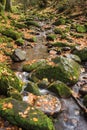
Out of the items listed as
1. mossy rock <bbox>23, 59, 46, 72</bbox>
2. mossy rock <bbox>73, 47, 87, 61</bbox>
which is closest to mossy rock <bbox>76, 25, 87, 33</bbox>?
mossy rock <bbox>73, 47, 87, 61</bbox>

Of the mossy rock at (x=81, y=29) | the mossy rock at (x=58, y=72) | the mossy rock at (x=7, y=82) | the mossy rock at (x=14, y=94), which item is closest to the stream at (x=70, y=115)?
the mossy rock at (x=58, y=72)

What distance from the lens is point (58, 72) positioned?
376 inches

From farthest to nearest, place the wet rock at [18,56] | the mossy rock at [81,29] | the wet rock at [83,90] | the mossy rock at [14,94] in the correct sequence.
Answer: the mossy rock at [81,29]
the wet rock at [18,56]
the wet rock at [83,90]
the mossy rock at [14,94]

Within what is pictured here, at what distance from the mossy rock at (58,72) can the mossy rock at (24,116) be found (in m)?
2.88

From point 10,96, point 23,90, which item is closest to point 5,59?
point 23,90

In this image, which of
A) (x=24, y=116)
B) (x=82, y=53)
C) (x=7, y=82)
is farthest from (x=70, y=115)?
(x=82, y=53)

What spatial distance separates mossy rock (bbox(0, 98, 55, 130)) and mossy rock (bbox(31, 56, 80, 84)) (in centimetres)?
288

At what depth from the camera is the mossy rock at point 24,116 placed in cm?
621

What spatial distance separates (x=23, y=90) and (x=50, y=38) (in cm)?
849

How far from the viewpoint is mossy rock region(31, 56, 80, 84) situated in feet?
31.0

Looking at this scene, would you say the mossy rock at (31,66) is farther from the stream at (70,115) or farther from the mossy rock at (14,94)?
the mossy rock at (14,94)

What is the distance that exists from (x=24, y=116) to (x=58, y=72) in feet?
11.5

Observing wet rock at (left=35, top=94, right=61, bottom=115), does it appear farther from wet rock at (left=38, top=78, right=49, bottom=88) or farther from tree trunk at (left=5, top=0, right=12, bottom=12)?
tree trunk at (left=5, top=0, right=12, bottom=12)

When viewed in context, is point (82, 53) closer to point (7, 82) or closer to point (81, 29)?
point (7, 82)
